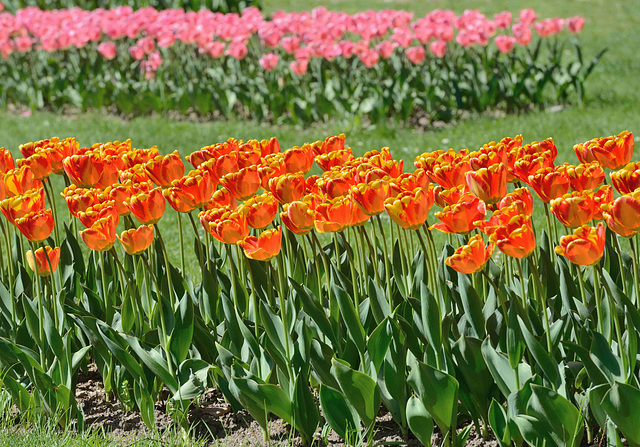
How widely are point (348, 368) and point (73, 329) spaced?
3.62ft

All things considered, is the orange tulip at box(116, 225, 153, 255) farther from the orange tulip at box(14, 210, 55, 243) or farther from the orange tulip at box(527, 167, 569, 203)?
the orange tulip at box(527, 167, 569, 203)

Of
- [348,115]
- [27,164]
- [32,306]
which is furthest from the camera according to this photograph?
[348,115]

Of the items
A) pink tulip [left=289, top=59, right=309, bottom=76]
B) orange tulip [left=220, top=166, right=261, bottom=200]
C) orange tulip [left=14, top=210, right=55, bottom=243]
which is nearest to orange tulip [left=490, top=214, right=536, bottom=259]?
orange tulip [left=220, top=166, right=261, bottom=200]

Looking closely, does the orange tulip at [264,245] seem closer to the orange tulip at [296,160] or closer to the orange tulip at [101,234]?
the orange tulip at [101,234]

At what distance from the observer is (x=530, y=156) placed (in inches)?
99.6

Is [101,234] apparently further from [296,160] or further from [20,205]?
[296,160]

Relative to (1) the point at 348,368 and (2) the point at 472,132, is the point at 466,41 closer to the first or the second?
(2) the point at 472,132

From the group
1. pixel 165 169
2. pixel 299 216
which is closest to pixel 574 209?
pixel 299 216

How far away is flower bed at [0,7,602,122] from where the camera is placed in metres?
7.68

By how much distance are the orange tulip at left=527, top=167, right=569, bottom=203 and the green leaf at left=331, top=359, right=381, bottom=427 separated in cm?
74

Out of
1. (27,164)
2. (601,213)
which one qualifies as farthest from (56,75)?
(601,213)

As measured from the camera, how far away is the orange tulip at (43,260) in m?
2.60

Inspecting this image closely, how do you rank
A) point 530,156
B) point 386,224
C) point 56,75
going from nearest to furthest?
point 530,156
point 386,224
point 56,75

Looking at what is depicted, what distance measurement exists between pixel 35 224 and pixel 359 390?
112cm
